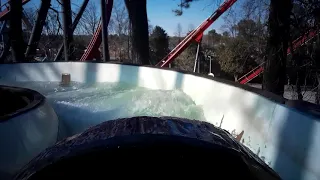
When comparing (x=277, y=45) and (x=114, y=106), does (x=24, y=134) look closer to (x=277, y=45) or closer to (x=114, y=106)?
(x=114, y=106)

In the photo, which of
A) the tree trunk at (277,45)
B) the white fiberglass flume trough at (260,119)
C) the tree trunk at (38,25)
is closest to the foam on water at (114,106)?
the white fiberglass flume trough at (260,119)

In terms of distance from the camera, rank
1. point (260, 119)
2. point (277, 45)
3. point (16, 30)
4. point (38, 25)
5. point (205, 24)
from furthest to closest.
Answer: point (38, 25) → point (205, 24) → point (16, 30) → point (277, 45) → point (260, 119)

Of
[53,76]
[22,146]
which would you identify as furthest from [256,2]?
[22,146]

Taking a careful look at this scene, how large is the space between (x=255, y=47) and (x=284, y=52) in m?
4.01

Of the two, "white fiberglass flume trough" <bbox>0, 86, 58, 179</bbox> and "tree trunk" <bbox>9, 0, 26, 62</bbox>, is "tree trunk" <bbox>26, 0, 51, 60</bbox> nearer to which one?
"tree trunk" <bbox>9, 0, 26, 62</bbox>

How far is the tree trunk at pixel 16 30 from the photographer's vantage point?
8.77m

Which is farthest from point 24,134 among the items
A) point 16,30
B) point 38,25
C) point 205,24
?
point 38,25

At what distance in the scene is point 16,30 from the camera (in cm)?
883

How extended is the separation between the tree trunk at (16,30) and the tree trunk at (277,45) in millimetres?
6897

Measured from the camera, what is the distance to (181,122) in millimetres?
1106

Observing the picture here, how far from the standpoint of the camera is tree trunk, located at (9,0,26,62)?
8.77 m

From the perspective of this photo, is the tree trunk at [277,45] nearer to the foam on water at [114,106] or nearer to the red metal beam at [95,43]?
the foam on water at [114,106]

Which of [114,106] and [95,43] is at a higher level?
[95,43]

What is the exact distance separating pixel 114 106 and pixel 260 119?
1949mm
